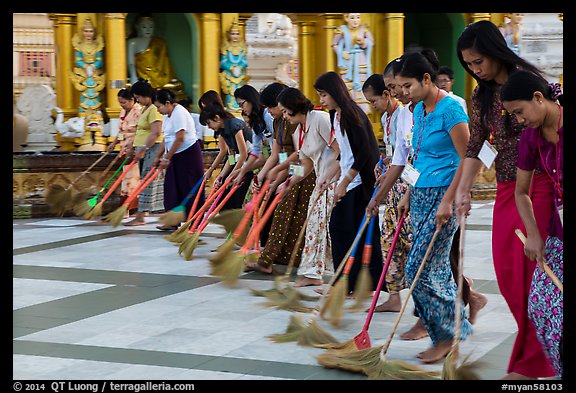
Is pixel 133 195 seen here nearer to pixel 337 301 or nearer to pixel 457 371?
pixel 337 301

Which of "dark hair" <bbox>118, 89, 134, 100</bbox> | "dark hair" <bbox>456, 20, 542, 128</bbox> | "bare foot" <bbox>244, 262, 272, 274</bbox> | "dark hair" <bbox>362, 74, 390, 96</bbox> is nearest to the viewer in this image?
"dark hair" <bbox>456, 20, 542, 128</bbox>

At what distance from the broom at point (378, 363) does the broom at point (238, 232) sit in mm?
2775

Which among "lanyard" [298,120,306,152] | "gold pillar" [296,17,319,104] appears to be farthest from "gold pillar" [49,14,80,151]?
"lanyard" [298,120,306,152]

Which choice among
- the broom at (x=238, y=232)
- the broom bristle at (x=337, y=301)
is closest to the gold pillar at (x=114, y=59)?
the broom at (x=238, y=232)

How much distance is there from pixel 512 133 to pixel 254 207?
355cm

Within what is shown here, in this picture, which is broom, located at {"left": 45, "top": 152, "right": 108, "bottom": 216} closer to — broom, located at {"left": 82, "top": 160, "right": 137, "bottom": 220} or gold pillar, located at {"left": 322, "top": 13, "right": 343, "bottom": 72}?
broom, located at {"left": 82, "top": 160, "right": 137, "bottom": 220}

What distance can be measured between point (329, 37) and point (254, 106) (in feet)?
20.0

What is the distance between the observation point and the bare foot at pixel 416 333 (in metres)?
5.13

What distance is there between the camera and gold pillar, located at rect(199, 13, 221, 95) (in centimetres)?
1405

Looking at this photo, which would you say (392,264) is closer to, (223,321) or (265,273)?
(223,321)

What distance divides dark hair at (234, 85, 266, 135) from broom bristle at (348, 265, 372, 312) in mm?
2593

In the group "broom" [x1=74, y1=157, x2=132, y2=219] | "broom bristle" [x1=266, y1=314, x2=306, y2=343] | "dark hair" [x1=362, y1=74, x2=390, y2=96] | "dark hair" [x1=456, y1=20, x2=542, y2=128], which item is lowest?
"broom" [x1=74, y1=157, x2=132, y2=219]

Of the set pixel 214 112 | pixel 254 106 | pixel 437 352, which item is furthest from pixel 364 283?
pixel 214 112

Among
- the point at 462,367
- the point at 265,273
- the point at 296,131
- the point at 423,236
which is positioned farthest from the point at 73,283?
the point at 462,367
